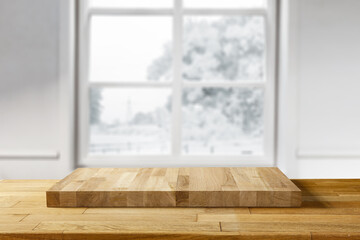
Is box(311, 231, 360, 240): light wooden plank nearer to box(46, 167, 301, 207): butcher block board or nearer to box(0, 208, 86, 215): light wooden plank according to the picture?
box(46, 167, 301, 207): butcher block board

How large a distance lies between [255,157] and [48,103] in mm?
1783

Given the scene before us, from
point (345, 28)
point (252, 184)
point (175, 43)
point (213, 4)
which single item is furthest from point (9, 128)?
point (345, 28)

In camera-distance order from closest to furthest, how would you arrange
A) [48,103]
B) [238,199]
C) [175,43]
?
[238,199] → [48,103] → [175,43]

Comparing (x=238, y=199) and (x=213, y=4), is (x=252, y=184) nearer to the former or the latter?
Result: (x=238, y=199)

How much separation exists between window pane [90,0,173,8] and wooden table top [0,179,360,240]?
256 cm

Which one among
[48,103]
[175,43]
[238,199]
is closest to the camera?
[238,199]

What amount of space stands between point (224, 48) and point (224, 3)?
384 millimetres

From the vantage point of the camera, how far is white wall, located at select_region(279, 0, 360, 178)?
2.98 meters

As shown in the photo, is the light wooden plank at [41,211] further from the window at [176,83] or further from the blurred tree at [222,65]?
the blurred tree at [222,65]

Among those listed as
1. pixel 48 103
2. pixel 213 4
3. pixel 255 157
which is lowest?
pixel 255 157

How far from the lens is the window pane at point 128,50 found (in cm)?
323

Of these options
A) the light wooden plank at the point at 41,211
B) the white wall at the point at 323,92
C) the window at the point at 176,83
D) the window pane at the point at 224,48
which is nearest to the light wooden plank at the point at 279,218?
the light wooden plank at the point at 41,211

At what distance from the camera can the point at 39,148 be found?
9.90 ft

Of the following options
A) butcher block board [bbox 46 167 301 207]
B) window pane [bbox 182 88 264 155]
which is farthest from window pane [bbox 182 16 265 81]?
butcher block board [bbox 46 167 301 207]
